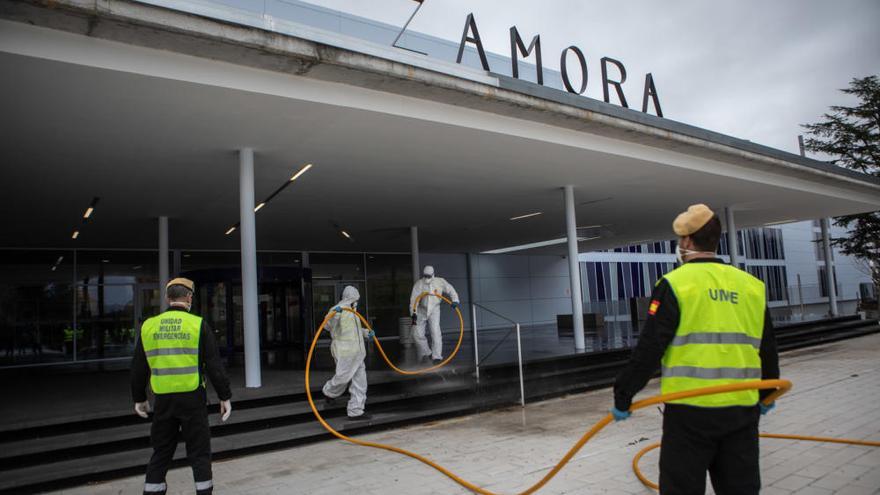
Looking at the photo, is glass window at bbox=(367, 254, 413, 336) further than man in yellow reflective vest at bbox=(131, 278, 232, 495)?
Yes

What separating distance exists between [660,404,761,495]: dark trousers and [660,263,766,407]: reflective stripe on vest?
0.20ft

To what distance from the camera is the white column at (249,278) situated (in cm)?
795

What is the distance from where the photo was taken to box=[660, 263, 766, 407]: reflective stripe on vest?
2.47m

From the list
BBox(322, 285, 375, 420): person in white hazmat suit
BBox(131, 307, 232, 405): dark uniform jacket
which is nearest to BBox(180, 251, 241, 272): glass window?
BBox(322, 285, 375, 420): person in white hazmat suit

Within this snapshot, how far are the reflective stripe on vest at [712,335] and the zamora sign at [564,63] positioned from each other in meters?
6.48

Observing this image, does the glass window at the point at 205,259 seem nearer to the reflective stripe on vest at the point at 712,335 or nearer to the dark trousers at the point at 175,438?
the dark trousers at the point at 175,438

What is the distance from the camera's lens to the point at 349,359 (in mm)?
7301

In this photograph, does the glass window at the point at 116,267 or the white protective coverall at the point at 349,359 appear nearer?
the white protective coverall at the point at 349,359

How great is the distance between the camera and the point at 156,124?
726cm

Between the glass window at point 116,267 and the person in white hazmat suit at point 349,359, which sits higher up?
the glass window at point 116,267

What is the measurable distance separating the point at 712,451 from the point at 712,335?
0.51m

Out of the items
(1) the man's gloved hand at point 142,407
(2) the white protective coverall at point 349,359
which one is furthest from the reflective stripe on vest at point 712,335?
(2) the white protective coverall at point 349,359

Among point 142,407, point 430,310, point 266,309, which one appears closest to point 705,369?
point 142,407

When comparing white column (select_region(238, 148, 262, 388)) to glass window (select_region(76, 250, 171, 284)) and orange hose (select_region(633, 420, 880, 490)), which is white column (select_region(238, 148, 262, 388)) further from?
glass window (select_region(76, 250, 171, 284))
